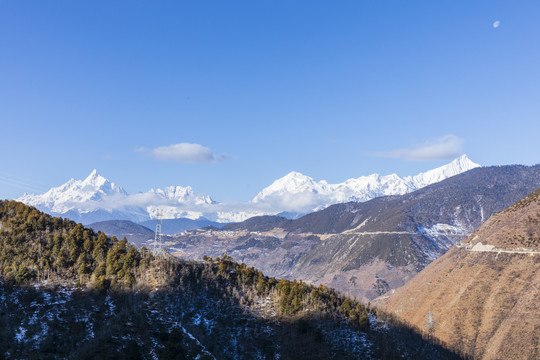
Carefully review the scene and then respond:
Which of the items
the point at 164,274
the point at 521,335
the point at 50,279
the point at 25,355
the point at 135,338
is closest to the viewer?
the point at 25,355

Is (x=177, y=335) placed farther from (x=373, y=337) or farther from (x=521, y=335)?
(x=521, y=335)

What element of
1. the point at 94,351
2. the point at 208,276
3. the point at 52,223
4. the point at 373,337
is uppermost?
the point at 52,223

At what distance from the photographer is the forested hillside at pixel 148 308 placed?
104m

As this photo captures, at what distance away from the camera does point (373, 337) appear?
139000mm

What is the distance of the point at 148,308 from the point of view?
4680 inches

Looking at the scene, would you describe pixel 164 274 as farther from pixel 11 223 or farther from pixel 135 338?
pixel 11 223

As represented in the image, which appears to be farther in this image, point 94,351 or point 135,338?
point 135,338

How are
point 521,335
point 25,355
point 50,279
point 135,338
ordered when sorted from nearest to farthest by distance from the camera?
point 25,355, point 135,338, point 50,279, point 521,335

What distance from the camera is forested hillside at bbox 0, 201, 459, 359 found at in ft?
340

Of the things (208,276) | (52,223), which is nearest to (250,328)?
(208,276)

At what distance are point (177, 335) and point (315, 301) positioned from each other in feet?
177

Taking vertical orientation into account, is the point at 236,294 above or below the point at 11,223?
below

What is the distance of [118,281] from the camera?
422 feet

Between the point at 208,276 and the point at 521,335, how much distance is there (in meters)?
140
